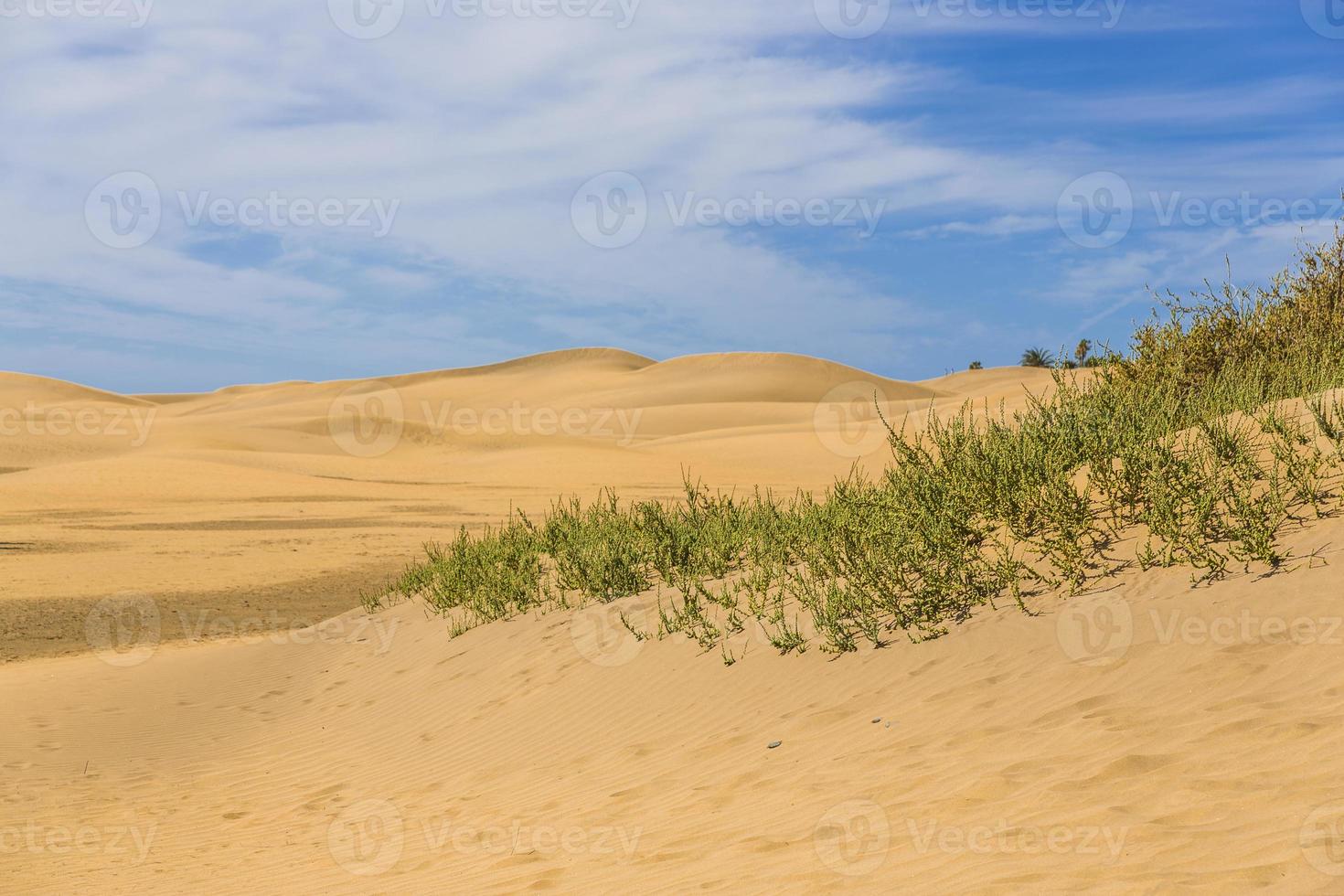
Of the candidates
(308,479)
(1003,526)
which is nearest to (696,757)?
(1003,526)

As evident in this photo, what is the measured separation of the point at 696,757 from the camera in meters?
6.50

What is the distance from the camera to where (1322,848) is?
3.58m

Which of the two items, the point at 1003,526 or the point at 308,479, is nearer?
the point at 1003,526

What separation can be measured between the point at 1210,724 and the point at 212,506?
1140 inches

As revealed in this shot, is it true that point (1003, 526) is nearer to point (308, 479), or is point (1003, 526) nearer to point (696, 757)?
point (696, 757)

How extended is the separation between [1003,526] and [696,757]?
346 cm

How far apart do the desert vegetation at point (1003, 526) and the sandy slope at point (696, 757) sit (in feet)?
1.19

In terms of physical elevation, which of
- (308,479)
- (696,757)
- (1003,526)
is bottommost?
(696,757)

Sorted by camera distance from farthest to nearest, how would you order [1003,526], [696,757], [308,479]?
[308,479], [1003,526], [696,757]

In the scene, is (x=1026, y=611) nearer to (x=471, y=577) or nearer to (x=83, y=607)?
(x=471, y=577)

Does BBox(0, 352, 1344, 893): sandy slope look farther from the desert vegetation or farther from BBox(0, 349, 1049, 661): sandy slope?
BBox(0, 349, 1049, 661): sandy slope

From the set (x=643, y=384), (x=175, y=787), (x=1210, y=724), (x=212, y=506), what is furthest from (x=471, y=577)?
(x=643, y=384)

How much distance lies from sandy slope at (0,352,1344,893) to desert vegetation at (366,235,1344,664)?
0.36m

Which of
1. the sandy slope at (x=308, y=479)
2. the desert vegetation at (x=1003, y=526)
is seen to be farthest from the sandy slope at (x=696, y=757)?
the sandy slope at (x=308, y=479)
